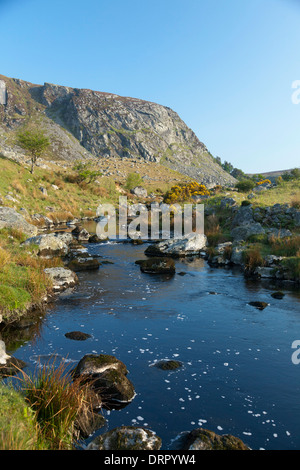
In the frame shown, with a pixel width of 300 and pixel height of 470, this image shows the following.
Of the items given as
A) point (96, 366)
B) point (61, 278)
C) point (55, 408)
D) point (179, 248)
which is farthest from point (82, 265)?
point (55, 408)

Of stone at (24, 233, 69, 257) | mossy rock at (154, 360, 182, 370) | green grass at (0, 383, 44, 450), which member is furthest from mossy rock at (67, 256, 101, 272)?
green grass at (0, 383, 44, 450)

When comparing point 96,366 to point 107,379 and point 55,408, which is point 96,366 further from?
point 55,408

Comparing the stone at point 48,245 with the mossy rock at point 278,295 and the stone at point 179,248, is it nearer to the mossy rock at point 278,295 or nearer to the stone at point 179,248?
the stone at point 179,248

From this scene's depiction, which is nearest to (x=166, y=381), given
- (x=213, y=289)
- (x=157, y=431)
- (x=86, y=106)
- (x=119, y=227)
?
(x=157, y=431)

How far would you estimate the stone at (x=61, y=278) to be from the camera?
51.5ft

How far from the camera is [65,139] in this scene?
5527 inches

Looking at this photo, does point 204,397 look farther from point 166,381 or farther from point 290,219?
point 290,219

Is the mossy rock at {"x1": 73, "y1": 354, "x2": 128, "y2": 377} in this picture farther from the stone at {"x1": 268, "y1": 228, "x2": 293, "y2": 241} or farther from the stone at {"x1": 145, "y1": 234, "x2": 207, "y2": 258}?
the stone at {"x1": 268, "y1": 228, "x2": 293, "y2": 241}

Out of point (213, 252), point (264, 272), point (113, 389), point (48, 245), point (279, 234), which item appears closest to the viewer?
point (113, 389)

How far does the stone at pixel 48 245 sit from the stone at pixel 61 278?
5423 millimetres

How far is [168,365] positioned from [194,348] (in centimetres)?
156

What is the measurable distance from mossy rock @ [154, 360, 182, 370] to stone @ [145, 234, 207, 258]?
16769 millimetres

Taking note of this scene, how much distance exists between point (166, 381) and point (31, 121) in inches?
6148

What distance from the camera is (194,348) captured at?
10.1 meters
